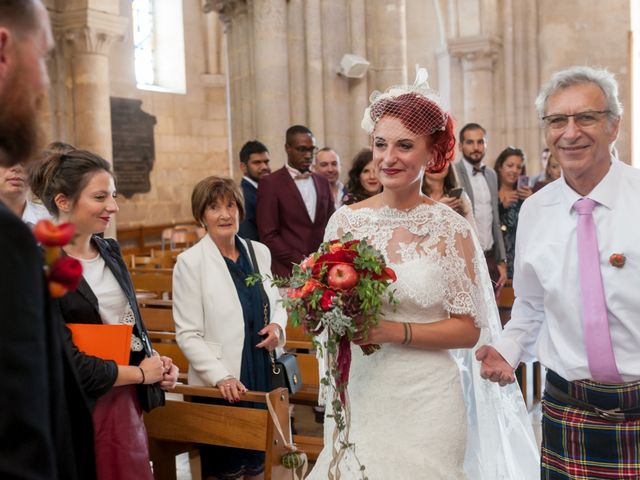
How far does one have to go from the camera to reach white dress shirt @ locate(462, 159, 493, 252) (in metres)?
6.34

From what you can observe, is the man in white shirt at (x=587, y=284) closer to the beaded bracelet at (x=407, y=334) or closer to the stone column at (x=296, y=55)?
the beaded bracelet at (x=407, y=334)

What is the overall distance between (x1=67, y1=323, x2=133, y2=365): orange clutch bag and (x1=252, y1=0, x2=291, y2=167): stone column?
19.3ft

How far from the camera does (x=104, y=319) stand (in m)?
2.89

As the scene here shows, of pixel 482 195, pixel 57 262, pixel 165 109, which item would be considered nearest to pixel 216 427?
pixel 57 262

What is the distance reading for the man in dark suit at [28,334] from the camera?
107cm

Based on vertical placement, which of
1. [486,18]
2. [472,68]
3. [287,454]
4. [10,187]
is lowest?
[287,454]

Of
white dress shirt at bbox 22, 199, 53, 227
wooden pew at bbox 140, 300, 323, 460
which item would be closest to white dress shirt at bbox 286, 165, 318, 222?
wooden pew at bbox 140, 300, 323, 460

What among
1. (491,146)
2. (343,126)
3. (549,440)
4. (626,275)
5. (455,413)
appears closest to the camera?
(626,275)

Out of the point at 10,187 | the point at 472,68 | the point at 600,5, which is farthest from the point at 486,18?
the point at 10,187

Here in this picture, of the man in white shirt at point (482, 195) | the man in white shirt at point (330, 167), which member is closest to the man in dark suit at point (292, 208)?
the man in white shirt at point (330, 167)

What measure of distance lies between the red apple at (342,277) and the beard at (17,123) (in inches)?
50.9

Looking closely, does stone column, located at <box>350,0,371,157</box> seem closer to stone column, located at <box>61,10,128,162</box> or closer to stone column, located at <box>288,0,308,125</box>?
stone column, located at <box>288,0,308,125</box>

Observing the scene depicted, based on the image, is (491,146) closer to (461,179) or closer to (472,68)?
(472,68)

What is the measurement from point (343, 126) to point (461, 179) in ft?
9.96
